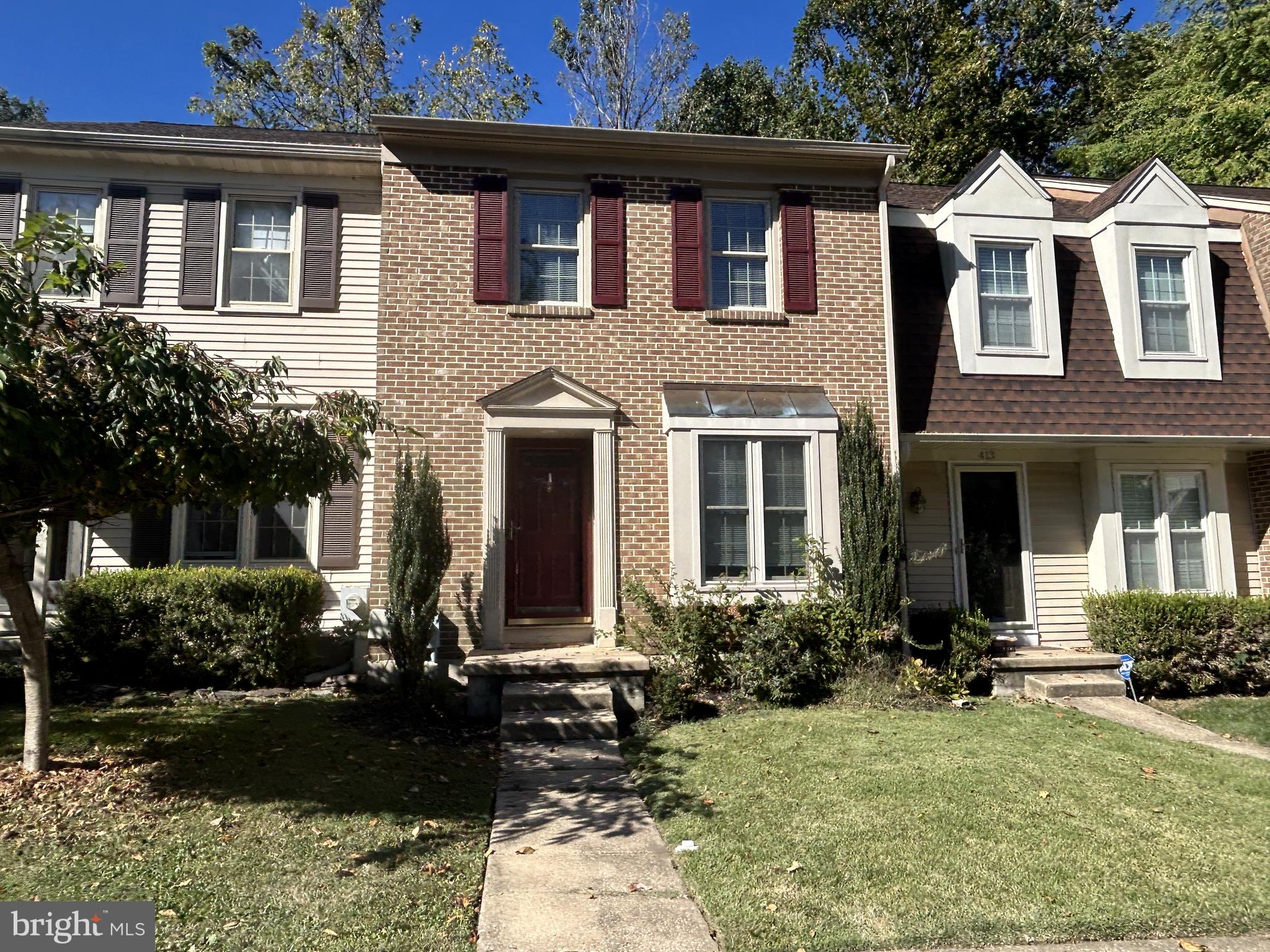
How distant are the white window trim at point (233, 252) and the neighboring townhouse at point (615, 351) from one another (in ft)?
5.02

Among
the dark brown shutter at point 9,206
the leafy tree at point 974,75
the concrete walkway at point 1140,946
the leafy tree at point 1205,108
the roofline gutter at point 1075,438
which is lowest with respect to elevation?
the concrete walkway at point 1140,946

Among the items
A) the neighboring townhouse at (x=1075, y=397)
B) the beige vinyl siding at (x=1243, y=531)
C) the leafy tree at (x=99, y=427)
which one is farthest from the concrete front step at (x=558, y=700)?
the beige vinyl siding at (x=1243, y=531)

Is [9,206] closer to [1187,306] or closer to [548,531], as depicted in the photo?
[548,531]

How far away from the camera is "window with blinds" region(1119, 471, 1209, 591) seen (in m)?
10.1

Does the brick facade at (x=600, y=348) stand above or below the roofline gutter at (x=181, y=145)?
below

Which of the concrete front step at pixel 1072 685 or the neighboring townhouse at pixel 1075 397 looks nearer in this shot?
the concrete front step at pixel 1072 685

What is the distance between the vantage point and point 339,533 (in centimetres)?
938

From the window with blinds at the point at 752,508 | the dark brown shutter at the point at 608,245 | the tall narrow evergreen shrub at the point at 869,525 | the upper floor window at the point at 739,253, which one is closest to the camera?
the tall narrow evergreen shrub at the point at 869,525

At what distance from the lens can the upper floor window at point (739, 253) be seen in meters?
9.59

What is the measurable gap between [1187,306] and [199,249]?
39.6 ft

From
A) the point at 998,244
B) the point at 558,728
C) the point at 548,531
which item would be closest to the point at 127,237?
the point at 548,531

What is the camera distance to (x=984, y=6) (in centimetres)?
2097

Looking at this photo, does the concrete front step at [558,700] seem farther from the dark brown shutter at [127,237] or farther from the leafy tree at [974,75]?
the leafy tree at [974,75]

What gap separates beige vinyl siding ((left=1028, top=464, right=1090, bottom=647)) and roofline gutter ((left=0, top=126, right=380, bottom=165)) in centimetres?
905
